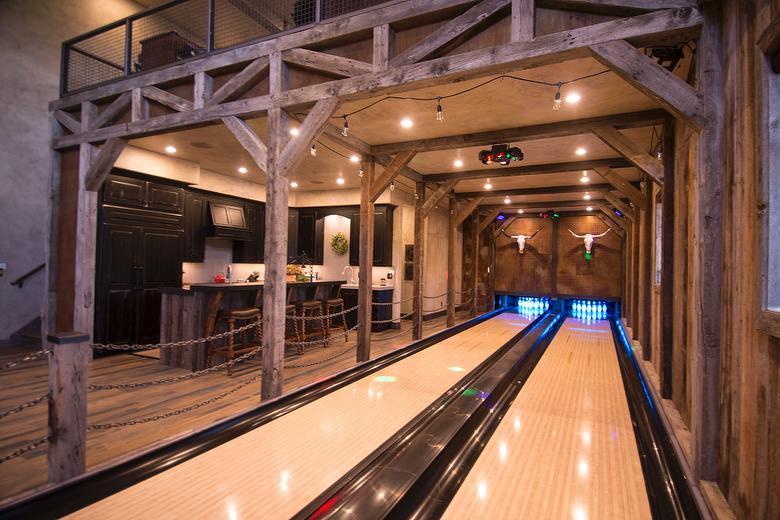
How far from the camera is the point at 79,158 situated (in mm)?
5750

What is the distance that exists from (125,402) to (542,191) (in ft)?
28.7

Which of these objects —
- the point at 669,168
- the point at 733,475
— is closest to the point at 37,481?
the point at 733,475

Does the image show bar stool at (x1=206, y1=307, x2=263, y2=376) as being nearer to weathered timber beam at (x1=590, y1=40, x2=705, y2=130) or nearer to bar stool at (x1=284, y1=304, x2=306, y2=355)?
bar stool at (x1=284, y1=304, x2=306, y2=355)

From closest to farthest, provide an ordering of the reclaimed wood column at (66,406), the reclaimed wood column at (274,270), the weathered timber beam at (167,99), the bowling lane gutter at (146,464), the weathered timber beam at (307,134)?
1. the bowling lane gutter at (146,464)
2. the reclaimed wood column at (66,406)
3. the weathered timber beam at (307,134)
4. the reclaimed wood column at (274,270)
5. the weathered timber beam at (167,99)

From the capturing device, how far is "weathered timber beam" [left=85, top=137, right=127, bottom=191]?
17.2 ft

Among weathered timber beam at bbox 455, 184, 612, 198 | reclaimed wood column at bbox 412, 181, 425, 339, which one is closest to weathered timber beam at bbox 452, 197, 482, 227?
weathered timber beam at bbox 455, 184, 612, 198

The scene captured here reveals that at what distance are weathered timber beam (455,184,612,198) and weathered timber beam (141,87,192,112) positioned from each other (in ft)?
23.3

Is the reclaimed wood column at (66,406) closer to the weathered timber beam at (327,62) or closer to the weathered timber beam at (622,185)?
the weathered timber beam at (327,62)

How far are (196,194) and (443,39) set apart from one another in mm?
6555

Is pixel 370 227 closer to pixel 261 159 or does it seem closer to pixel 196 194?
pixel 261 159

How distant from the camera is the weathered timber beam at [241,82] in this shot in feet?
13.7

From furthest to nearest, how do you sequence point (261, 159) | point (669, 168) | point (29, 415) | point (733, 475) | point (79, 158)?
1. point (79, 158)
2. point (669, 168)
3. point (261, 159)
4. point (29, 415)
5. point (733, 475)

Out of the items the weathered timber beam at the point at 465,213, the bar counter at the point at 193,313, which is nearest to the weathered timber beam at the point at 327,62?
the bar counter at the point at 193,313

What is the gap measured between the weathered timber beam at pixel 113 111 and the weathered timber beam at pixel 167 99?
0.39 metres
